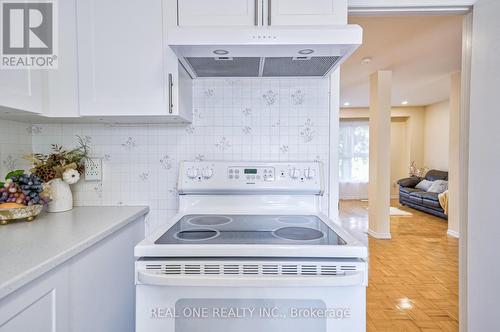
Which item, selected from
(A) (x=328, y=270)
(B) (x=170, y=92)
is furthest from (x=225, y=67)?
(A) (x=328, y=270)

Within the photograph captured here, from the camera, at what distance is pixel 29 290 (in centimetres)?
69

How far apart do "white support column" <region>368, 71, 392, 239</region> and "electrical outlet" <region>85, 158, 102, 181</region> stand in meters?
3.46

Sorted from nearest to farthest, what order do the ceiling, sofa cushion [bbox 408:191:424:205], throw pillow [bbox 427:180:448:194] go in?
the ceiling, throw pillow [bbox 427:180:448:194], sofa cushion [bbox 408:191:424:205]

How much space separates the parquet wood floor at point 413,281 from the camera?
191 centimetres

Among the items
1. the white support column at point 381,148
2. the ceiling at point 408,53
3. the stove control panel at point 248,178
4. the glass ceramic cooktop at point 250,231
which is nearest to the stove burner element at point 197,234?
the glass ceramic cooktop at point 250,231

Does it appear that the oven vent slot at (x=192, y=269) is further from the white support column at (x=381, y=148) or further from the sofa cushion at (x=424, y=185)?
the sofa cushion at (x=424, y=185)

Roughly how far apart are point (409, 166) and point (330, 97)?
6.58 m

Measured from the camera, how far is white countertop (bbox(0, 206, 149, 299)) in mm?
670

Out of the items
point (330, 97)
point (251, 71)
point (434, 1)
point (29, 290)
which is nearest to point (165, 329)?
point (29, 290)

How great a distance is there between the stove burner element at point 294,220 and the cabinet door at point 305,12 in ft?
2.90

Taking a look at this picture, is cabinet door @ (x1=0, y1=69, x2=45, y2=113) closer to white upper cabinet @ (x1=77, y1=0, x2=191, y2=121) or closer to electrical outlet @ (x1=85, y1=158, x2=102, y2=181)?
white upper cabinet @ (x1=77, y1=0, x2=191, y2=121)

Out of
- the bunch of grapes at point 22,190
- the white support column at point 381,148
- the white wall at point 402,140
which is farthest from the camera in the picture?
the white wall at point 402,140

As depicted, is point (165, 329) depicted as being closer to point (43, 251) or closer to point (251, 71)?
point (43, 251)

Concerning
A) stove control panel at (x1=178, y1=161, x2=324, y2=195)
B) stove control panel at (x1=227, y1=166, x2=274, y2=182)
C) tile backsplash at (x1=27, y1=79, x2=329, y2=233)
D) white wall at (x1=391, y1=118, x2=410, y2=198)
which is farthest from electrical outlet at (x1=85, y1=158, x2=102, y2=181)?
white wall at (x1=391, y1=118, x2=410, y2=198)
